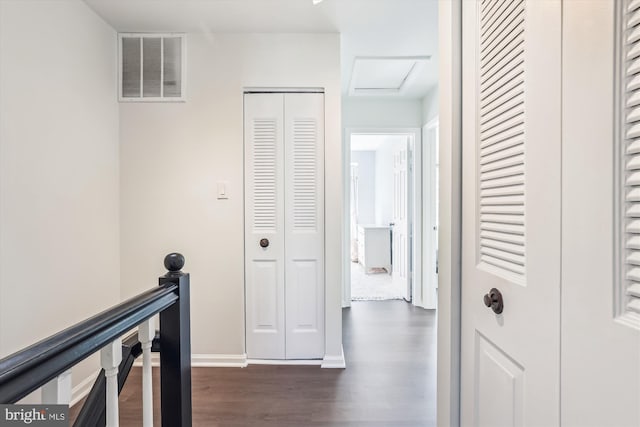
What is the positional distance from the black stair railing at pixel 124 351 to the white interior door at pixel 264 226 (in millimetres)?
1506

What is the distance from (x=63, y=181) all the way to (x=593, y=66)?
249cm

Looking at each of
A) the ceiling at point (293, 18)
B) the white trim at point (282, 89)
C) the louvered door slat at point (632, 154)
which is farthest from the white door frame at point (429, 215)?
the louvered door slat at point (632, 154)

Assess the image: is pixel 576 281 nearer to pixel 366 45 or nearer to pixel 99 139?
pixel 366 45

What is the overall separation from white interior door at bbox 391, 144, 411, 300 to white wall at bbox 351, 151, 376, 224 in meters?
2.61

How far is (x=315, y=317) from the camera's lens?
8.68 feet

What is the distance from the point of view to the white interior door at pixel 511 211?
718mm

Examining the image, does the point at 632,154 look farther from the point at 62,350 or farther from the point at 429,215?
the point at 429,215

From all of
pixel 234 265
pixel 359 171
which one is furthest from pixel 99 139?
pixel 359 171

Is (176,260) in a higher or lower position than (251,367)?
higher

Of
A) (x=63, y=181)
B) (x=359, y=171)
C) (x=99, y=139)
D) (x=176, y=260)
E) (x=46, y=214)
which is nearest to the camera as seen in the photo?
(x=176, y=260)

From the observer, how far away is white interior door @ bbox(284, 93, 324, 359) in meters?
2.61

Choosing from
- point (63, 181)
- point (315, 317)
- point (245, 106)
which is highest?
point (245, 106)

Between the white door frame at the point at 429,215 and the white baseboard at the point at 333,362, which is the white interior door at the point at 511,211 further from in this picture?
the white door frame at the point at 429,215

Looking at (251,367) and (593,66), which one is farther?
(251,367)
